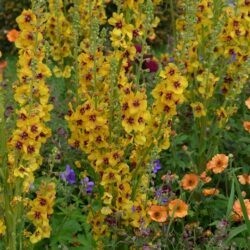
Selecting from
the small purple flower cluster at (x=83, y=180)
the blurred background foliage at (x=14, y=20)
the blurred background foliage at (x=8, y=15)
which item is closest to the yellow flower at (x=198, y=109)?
the small purple flower cluster at (x=83, y=180)

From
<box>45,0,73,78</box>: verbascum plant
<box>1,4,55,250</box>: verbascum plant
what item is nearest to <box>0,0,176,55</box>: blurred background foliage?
<box>45,0,73,78</box>: verbascum plant

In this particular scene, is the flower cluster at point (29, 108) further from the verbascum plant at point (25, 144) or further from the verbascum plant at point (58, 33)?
the verbascum plant at point (58, 33)

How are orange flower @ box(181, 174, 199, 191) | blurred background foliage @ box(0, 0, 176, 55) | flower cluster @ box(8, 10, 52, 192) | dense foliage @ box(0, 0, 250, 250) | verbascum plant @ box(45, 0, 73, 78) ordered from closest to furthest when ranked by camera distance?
flower cluster @ box(8, 10, 52, 192) → dense foliage @ box(0, 0, 250, 250) → orange flower @ box(181, 174, 199, 191) → verbascum plant @ box(45, 0, 73, 78) → blurred background foliage @ box(0, 0, 176, 55)

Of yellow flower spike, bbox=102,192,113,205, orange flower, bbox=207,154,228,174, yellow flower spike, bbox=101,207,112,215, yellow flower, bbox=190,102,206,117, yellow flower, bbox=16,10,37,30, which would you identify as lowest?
yellow flower spike, bbox=101,207,112,215

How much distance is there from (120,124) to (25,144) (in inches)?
18.7

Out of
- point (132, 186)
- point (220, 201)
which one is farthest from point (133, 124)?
point (220, 201)

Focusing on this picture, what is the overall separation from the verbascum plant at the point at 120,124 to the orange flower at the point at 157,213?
3 cm

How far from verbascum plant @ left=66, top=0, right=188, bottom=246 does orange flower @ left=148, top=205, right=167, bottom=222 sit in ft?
0.08

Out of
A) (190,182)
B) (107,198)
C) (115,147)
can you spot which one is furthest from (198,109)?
(107,198)

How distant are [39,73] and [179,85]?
58 cm

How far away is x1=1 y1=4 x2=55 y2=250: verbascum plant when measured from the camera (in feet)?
8.59

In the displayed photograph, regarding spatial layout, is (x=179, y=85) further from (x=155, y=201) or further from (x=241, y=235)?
(x=241, y=235)

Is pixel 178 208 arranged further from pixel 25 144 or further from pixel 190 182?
pixel 25 144

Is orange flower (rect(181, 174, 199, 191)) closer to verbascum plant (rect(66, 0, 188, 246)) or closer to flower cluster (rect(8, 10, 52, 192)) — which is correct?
verbascum plant (rect(66, 0, 188, 246))
